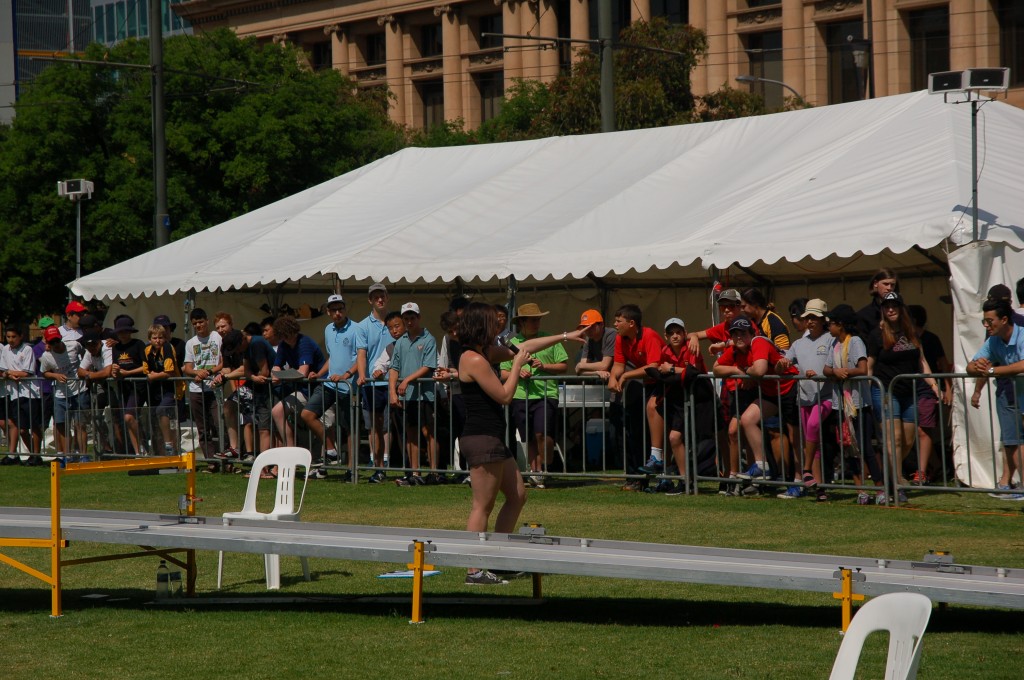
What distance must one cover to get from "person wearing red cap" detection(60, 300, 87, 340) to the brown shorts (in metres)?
12.3

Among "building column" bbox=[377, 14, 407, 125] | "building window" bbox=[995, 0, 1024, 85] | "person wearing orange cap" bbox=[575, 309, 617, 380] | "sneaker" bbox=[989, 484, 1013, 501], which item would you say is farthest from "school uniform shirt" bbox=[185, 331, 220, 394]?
"building column" bbox=[377, 14, 407, 125]

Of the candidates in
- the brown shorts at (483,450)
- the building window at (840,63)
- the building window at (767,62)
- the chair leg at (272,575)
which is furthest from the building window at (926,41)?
the chair leg at (272,575)

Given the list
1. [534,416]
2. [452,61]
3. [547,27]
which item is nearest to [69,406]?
[534,416]

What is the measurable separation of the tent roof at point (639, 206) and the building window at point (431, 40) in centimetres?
5660

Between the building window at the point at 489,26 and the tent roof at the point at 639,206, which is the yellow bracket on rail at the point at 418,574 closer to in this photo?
the tent roof at the point at 639,206

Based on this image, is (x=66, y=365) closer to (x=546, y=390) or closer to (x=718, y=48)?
(x=546, y=390)

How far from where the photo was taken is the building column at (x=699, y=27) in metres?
63.2

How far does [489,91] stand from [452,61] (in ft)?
8.39

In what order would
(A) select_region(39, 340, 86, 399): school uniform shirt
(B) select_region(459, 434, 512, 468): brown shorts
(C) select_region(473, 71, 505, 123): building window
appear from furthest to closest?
(C) select_region(473, 71, 505, 123): building window
(A) select_region(39, 340, 86, 399): school uniform shirt
(B) select_region(459, 434, 512, 468): brown shorts

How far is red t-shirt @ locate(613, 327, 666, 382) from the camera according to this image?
1399cm

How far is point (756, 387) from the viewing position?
13.1 m

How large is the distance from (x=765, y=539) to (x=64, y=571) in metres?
5.25

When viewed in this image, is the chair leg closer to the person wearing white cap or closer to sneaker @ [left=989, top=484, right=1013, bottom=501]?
the person wearing white cap

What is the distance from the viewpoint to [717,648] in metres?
6.99
